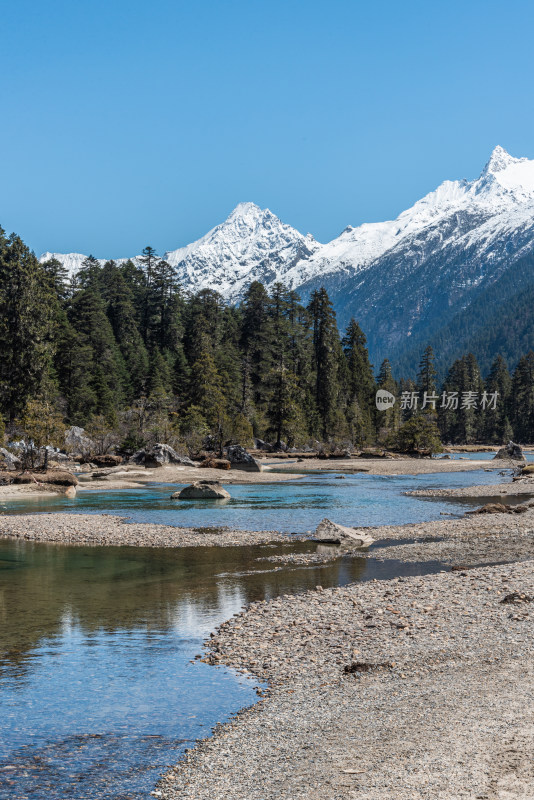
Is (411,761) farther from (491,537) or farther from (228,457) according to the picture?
(228,457)

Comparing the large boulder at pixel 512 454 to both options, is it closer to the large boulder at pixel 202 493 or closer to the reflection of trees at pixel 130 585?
the large boulder at pixel 202 493

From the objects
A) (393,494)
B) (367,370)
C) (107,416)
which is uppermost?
(367,370)

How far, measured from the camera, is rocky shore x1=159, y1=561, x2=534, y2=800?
25.3 feet

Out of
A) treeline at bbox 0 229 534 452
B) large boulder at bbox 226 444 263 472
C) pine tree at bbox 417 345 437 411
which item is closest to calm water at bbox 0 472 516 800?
treeline at bbox 0 229 534 452

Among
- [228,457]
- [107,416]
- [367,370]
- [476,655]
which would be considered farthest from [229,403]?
[476,655]

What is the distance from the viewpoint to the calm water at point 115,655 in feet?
29.2

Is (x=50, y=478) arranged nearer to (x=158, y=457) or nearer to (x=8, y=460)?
(x=8, y=460)

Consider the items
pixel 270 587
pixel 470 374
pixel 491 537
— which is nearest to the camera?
pixel 270 587

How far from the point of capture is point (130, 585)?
64.4 ft

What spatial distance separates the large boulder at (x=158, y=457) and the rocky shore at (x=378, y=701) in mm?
51300

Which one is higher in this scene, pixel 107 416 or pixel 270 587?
pixel 107 416

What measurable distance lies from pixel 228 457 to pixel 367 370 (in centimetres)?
6851

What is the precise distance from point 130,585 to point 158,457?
48.5m

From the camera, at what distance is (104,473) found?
59.6m
